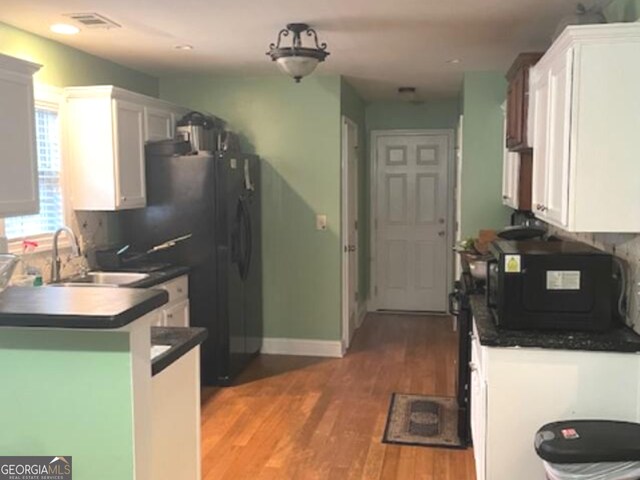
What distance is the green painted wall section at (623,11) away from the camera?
2570 mm

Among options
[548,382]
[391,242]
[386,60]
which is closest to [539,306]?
[548,382]

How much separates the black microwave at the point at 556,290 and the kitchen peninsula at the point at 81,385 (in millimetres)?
1490

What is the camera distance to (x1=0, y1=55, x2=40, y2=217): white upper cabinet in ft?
9.11

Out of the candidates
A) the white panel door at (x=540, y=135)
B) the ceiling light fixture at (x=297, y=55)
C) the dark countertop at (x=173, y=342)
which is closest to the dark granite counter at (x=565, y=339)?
the white panel door at (x=540, y=135)

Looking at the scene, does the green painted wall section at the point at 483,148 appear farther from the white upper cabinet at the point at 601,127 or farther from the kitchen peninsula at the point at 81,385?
the kitchen peninsula at the point at 81,385

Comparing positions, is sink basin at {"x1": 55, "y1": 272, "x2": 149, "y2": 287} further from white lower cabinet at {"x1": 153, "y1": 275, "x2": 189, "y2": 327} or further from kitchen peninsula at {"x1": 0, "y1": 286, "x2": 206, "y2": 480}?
kitchen peninsula at {"x1": 0, "y1": 286, "x2": 206, "y2": 480}

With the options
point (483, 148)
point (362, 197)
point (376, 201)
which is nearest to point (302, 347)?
point (362, 197)

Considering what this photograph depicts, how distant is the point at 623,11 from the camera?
2.76m

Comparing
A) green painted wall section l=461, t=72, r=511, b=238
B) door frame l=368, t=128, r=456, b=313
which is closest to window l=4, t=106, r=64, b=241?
green painted wall section l=461, t=72, r=511, b=238

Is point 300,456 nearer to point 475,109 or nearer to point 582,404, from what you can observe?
point 582,404

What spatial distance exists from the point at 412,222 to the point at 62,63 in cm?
427

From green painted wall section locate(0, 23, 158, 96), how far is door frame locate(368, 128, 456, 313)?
9.84ft

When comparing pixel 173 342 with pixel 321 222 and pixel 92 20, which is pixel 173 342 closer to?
pixel 92 20

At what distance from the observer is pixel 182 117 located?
5105 mm
